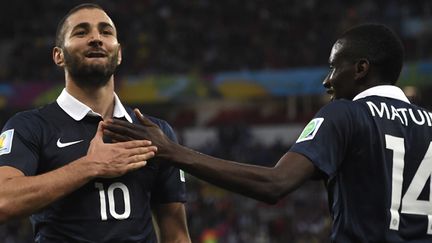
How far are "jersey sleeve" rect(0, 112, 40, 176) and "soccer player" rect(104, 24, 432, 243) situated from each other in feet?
1.32

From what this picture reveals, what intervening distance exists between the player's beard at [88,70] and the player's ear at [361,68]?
1121 mm

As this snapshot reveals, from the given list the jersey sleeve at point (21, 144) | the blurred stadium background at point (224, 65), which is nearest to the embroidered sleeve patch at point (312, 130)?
the jersey sleeve at point (21, 144)

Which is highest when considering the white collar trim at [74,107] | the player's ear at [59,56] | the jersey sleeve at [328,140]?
the player's ear at [59,56]

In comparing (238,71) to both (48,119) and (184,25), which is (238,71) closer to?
(184,25)

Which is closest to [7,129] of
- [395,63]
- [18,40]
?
[395,63]

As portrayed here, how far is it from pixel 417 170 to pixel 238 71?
1661 cm

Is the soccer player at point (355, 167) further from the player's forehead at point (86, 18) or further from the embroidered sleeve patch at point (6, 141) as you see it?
the player's forehead at point (86, 18)

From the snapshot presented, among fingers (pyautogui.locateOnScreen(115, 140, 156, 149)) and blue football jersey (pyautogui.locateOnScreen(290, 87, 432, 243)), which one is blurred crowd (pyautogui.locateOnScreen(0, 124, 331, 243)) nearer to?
blue football jersey (pyautogui.locateOnScreen(290, 87, 432, 243))

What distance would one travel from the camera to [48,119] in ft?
11.9

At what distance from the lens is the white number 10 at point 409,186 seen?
3.20 metres

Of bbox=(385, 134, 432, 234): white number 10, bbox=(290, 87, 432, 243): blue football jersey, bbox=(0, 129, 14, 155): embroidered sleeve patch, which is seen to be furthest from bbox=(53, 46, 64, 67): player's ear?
bbox=(385, 134, 432, 234): white number 10

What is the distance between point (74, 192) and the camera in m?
3.47

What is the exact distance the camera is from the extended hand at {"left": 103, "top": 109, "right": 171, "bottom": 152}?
10.5ft

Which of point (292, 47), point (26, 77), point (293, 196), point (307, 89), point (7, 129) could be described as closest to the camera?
point (7, 129)
